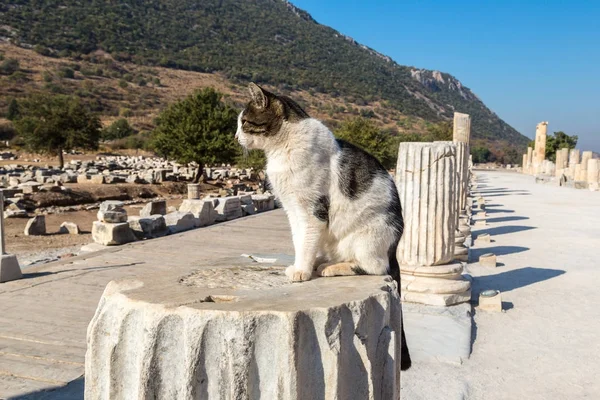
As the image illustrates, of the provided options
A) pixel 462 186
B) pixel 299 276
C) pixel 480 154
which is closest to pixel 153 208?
pixel 462 186

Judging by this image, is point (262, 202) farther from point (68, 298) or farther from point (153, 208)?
point (68, 298)

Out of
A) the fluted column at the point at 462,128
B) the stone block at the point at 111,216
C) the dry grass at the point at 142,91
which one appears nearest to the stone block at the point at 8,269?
the stone block at the point at 111,216

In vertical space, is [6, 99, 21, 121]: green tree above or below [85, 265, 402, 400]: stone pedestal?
above

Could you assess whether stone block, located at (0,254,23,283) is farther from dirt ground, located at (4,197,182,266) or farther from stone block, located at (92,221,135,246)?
stone block, located at (92,221,135,246)

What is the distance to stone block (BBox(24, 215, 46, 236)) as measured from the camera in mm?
12312

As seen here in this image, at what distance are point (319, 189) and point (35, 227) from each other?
39.1 feet

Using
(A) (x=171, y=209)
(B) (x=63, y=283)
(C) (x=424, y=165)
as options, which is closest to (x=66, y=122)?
(A) (x=171, y=209)

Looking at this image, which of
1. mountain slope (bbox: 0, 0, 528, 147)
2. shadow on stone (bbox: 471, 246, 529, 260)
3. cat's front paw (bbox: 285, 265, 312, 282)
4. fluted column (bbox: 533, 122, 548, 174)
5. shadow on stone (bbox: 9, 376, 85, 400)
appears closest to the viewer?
cat's front paw (bbox: 285, 265, 312, 282)

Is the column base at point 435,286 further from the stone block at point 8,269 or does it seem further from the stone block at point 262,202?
the stone block at point 262,202

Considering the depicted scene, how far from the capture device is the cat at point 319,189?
264 cm

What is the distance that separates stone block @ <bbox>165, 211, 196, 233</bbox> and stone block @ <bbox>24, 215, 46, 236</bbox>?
3.16 m

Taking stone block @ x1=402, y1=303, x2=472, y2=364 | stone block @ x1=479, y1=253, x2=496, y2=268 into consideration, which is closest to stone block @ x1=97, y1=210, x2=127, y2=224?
stone block @ x1=402, y1=303, x2=472, y2=364

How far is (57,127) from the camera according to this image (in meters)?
27.5

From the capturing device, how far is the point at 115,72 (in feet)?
228
